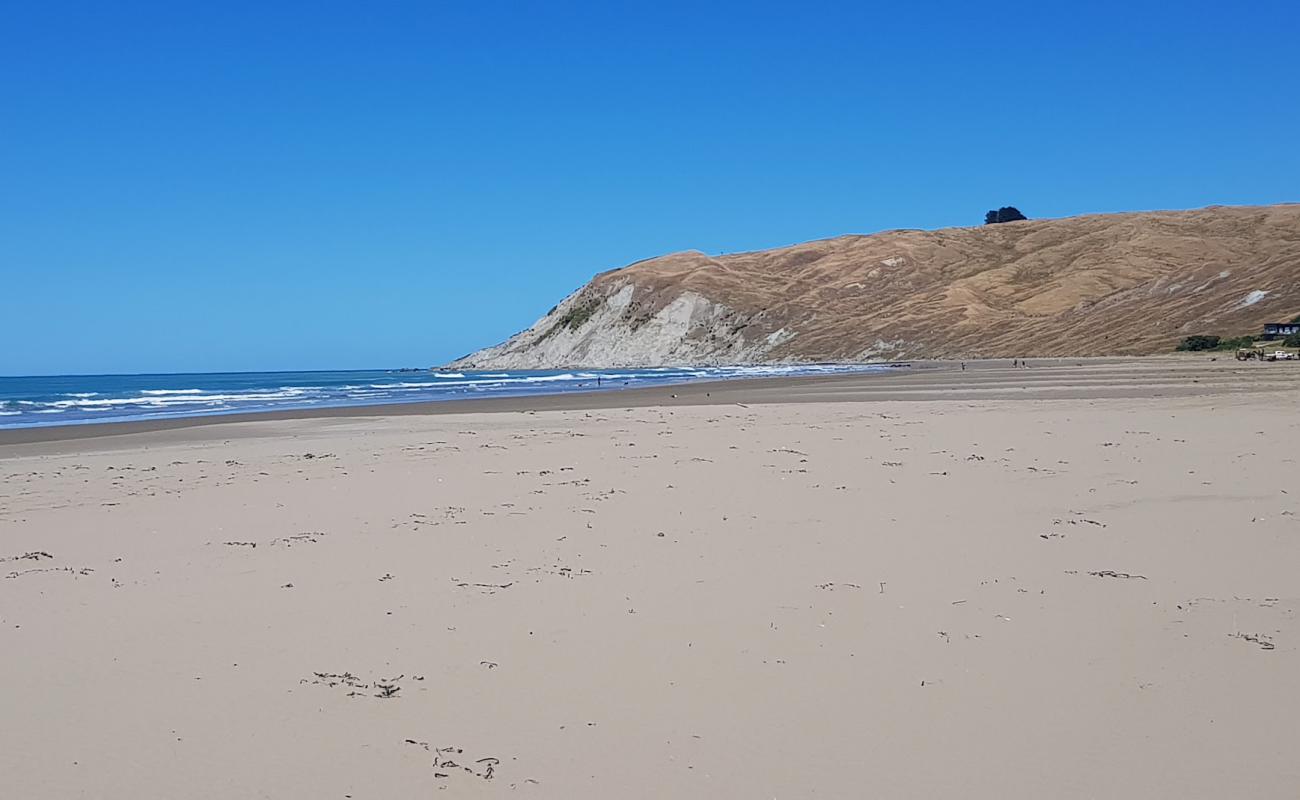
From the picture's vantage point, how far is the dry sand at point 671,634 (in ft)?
13.4

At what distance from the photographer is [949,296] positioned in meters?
115

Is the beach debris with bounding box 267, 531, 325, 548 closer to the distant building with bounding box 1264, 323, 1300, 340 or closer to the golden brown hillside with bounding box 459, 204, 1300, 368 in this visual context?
the distant building with bounding box 1264, 323, 1300, 340

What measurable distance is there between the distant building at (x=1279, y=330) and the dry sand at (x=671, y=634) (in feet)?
188

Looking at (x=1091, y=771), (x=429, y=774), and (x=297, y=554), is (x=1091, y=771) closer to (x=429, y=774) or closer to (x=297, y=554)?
(x=429, y=774)

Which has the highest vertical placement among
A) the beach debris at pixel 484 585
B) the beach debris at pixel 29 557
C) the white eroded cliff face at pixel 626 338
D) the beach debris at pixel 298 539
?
the white eroded cliff face at pixel 626 338

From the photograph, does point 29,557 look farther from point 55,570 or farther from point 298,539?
point 298,539

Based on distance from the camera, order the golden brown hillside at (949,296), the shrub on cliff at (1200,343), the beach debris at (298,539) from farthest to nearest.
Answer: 1. the golden brown hillside at (949,296)
2. the shrub on cliff at (1200,343)
3. the beach debris at (298,539)

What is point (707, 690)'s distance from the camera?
192 inches

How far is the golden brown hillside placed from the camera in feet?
269

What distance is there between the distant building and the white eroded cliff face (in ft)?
197

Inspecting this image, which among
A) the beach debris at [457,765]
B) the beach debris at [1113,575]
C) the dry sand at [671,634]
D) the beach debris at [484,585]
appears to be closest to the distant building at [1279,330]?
the dry sand at [671,634]

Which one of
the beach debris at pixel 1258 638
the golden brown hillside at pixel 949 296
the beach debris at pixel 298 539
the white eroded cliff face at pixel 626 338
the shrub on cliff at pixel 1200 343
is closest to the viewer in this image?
the beach debris at pixel 1258 638

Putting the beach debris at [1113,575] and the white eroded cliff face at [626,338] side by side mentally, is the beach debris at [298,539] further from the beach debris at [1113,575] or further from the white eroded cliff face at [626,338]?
the white eroded cliff face at [626,338]

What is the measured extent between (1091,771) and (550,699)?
92.1 inches
